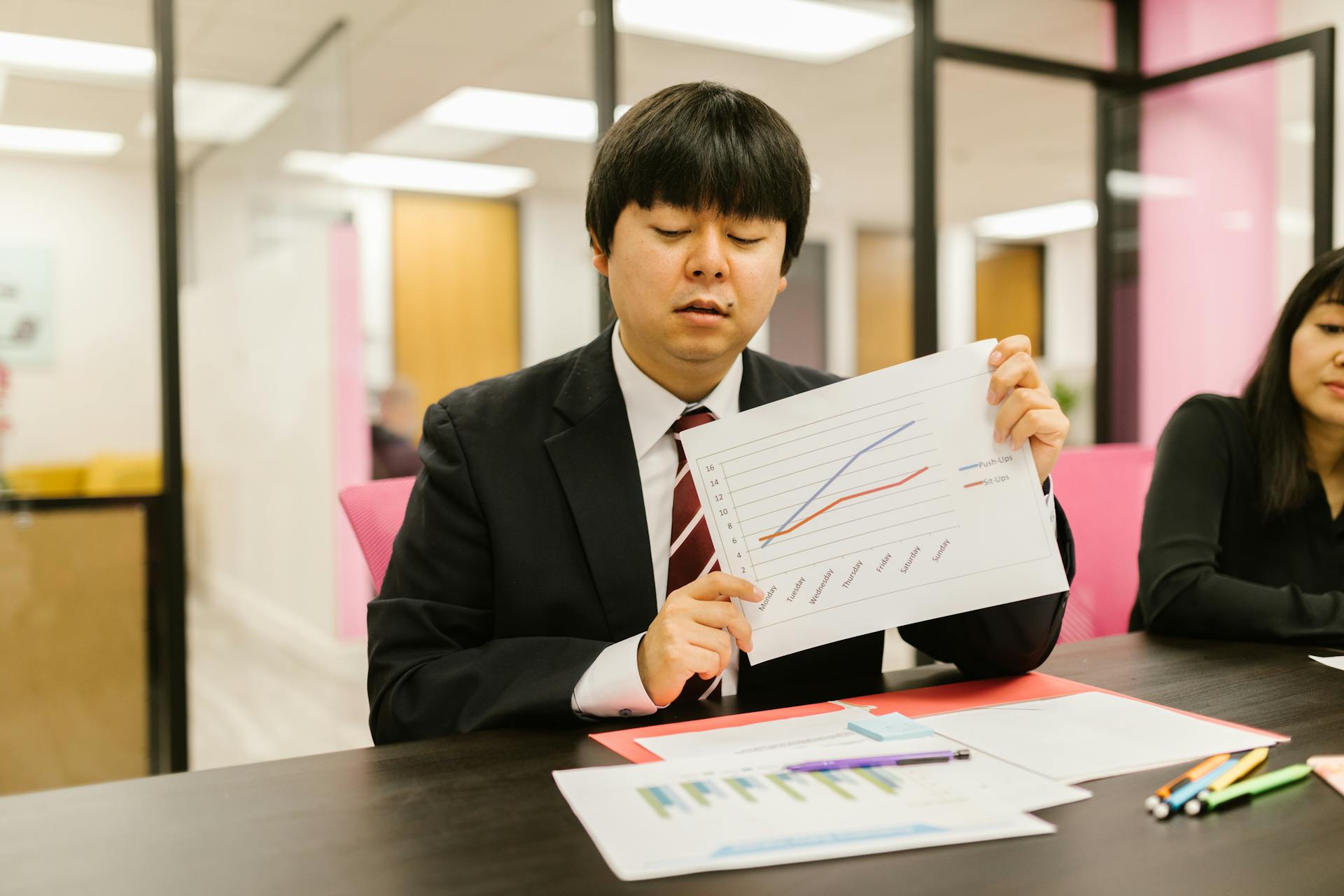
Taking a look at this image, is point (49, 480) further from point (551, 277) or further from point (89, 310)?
point (551, 277)

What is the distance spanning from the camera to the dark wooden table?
2.05ft

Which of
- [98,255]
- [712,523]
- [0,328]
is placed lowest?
[712,523]

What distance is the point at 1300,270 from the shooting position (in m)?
3.34

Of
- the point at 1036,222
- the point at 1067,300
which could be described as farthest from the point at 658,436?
the point at 1067,300

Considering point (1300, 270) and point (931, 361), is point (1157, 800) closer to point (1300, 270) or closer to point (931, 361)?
point (931, 361)

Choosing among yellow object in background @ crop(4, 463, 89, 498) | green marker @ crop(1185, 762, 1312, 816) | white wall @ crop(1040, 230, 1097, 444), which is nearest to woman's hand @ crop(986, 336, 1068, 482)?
green marker @ crop(1185, 762, 1312, 816)

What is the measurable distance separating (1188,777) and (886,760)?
0.22m

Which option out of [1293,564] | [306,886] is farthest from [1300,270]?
[306,886]

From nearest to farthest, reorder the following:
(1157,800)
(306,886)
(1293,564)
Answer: (306,886) < (1157,800) < (1293,564)

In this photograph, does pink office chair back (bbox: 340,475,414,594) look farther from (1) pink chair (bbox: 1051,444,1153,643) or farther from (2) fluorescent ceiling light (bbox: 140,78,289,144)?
(2) fluorescent ceiling light (bbox: 140,78,289,144)

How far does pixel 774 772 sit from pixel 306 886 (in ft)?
1.13

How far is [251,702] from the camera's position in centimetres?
347

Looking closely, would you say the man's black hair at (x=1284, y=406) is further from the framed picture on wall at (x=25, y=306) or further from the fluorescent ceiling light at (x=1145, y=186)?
the framed picture on wall at (x=25, y=306)

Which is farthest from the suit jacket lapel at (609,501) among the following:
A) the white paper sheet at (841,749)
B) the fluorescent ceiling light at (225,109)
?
the fluorescent ceiling light at (225,109)
